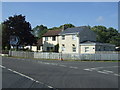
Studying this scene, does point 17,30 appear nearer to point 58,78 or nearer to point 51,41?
point 51,41

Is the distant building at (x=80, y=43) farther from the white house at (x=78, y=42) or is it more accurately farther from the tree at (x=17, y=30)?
the tree at (x=17, y=30)

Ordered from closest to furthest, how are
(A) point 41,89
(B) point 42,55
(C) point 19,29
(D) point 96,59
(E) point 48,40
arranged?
(A) point 41,89, (D) point 96,59, (B) point 42,55, (C) point 19,29, (E) point 48,40

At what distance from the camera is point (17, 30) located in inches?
2052

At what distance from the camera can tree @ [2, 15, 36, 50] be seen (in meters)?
51.3

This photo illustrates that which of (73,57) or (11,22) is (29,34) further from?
(73,57)

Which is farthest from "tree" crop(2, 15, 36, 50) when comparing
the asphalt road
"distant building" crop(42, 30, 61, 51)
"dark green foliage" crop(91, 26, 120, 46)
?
"dark green foliage" crop(91, 26, 120, 46)

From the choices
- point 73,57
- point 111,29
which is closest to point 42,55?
point 73,57

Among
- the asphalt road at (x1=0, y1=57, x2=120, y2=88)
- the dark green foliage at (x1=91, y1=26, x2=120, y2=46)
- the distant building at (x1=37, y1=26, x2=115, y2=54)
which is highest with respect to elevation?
the dark green foliage at (x1=91, y1=26, x2=120, y2=46)

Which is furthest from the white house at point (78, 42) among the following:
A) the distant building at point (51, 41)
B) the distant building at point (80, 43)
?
the distant building at point (51, 41)

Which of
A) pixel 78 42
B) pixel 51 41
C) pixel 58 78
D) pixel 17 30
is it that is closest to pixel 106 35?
pixel 51 41

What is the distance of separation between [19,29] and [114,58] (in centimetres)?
2817

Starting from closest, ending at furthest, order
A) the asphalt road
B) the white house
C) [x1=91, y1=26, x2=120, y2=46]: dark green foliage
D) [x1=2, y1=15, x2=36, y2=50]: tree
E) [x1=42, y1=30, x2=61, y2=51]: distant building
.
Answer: the asphalt road
the white house
[x1=2, y1=15, x2=36, y2=50]: tree
[x1=42, y1=30, x2=61, y2=51]: distant building
[x1=91, y1=26, x2=120, y2=46]: dark green foliage

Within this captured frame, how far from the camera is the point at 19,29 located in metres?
52.7

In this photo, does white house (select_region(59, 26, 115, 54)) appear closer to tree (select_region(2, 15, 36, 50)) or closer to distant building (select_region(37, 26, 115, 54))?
distant building (select_region(37, 26, 115, 54))
